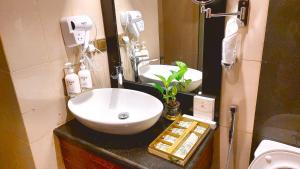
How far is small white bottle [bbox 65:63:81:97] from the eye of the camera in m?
1.20

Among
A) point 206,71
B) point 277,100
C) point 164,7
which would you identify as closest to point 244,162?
point 277,100

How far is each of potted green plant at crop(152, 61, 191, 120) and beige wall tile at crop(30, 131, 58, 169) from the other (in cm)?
66

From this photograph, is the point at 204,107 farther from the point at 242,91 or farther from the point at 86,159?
the point at 86,159

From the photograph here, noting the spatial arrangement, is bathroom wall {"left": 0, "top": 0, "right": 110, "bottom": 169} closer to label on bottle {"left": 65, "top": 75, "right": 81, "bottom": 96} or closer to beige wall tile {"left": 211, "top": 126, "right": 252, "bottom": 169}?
label on bottle {"left": 65, "top": 75, "right": 81, "bottom": 96}

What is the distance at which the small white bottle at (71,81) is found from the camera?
3.95 ft

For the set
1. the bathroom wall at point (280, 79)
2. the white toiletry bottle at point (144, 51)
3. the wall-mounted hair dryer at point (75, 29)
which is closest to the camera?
the bathroom wall at point (280, 79)

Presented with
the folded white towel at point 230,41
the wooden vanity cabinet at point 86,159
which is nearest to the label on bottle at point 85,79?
the wooden vanity cabinet at point 86,159

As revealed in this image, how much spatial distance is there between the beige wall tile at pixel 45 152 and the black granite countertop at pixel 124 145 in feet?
0.21

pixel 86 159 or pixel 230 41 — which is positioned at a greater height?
pixel 230 41

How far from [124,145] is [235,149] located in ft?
2.01

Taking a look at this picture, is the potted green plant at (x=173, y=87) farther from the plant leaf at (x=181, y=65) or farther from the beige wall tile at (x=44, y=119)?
the beige wall tile at (x=44, y=119)

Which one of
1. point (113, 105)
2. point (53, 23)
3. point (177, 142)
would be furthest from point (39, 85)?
point (177, 142)

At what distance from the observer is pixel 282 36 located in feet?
3.06

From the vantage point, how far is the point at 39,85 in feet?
3.68
